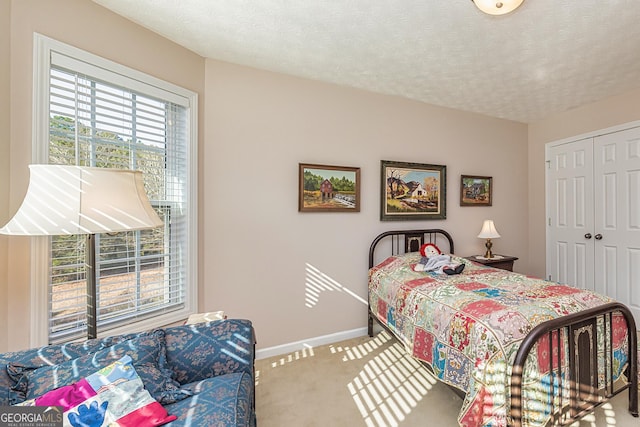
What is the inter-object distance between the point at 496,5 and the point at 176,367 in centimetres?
267

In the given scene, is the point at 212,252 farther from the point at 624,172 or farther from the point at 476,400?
the point at 624,172

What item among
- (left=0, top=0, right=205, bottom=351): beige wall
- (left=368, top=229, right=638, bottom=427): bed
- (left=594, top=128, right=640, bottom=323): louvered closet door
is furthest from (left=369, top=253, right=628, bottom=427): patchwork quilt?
(left=0, top=0, right=205, bottom=351): beige wall

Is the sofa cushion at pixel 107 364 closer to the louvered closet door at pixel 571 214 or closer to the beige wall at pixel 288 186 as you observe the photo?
the beige wall at pixel 288 186

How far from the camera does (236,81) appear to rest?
96.1 inches

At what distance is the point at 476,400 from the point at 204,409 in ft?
4.26

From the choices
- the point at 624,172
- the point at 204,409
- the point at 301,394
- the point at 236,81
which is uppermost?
the point at 236,81

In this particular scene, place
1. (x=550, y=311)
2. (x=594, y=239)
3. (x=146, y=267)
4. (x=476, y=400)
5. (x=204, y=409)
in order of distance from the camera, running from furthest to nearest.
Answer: (x=594, y=239), (x=146, y=267), (x=550, y=311), (x=476, y=400), (x=204, y=409)

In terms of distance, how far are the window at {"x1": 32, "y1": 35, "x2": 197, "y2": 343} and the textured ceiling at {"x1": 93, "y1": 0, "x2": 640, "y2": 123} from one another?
494mm

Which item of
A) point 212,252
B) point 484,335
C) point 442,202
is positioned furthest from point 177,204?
point 442,202

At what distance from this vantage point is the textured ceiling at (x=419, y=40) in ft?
5.75

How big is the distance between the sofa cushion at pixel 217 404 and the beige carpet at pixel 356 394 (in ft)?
2.19

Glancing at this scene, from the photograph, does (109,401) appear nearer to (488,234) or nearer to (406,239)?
(406,239)

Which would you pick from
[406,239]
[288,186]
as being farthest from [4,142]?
[406,239]

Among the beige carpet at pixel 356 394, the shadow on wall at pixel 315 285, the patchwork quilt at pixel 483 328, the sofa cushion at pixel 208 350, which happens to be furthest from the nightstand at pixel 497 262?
the sofa cushion at pixel 208 350
